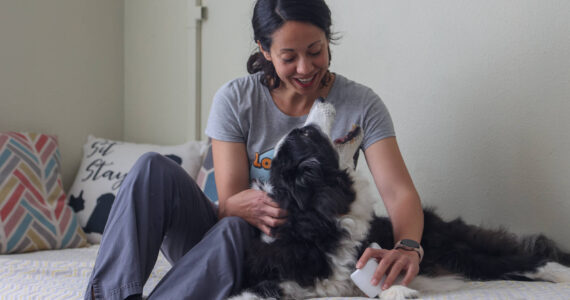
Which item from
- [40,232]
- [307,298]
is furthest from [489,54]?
[40,232]

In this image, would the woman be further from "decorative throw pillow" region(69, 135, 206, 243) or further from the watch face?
"decorative throw pillow" region(69, 135, 206, 243)

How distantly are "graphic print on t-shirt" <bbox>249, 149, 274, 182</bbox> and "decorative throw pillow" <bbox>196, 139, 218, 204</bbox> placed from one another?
65 centimetres

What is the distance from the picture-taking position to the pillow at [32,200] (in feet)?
6.87

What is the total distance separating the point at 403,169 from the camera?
1.62 metres

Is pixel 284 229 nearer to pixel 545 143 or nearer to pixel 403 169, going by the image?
pixel 403 169

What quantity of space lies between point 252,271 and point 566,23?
4.49 feet

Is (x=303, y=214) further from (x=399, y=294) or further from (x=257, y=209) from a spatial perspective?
(x=399, y=294)

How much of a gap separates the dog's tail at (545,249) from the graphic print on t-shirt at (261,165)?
891 millimetres

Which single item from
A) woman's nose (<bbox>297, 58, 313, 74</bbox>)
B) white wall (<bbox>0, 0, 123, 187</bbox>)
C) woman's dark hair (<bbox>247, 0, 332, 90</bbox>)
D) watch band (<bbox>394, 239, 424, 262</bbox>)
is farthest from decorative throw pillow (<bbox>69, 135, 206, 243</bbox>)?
watch band (<bbox>394, 239, 424, 262</bbox>)

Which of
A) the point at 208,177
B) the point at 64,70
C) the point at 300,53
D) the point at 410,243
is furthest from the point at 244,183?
the point at 64,70

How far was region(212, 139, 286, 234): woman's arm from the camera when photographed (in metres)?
1.42

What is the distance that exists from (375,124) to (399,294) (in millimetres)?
616

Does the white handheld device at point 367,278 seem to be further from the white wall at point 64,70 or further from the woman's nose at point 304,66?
the white wall at point 64,70

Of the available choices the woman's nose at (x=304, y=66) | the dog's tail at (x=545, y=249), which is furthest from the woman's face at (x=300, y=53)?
the dog's tail at (x=545, y=249)
